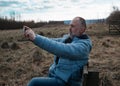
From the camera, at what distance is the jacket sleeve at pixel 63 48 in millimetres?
3568

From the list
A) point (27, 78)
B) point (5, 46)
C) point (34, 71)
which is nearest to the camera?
point (27, 78)

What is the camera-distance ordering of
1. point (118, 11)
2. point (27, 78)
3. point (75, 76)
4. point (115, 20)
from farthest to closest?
point (118, 11), point (115, 20), point (27, 78), point (75, 76)

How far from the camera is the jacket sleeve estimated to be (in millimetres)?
3568

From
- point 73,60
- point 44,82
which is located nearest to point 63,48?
point 73,60

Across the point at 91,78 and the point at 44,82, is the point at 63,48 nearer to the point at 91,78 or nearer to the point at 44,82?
the point at 91,78

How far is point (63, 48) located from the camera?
12.2ft

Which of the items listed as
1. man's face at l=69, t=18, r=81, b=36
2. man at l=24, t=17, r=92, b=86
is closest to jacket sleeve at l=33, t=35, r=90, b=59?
man at l=24, t=17, r=92, b=86

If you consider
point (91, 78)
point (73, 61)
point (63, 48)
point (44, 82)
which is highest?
point (63, 48)

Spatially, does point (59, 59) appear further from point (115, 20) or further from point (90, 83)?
point (115, 20)

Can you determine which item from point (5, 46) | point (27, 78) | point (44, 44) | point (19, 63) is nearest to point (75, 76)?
point (44, 44)

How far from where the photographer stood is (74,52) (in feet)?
12.6

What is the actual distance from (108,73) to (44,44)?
4.72m

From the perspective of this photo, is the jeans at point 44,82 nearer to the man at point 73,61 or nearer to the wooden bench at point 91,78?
the man at point 73,61

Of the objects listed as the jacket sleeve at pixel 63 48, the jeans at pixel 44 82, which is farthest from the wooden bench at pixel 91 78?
the jeans at pixel 44 82
